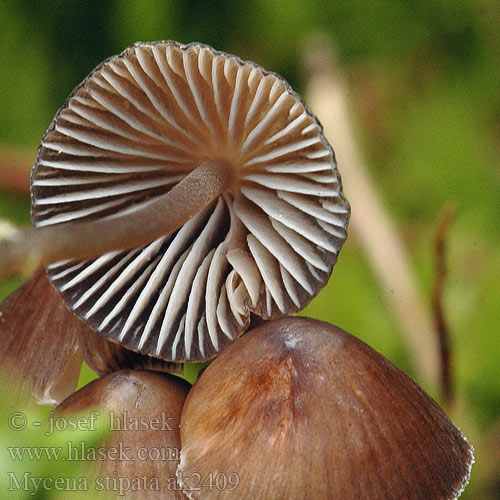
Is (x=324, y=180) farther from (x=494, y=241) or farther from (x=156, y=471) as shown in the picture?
(x=494, y=241)

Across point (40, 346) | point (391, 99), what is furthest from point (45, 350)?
point (391, 99)

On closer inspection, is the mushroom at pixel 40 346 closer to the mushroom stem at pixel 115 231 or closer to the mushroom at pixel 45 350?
the mushroom at pixel 45 350

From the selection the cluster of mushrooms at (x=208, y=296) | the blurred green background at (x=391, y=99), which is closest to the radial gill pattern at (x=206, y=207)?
the cluster of mushrooms at (x=208, y=296)

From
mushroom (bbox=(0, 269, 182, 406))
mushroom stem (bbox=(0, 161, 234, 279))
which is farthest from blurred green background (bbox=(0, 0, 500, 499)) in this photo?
mushroom stem (bbox=(0, 161, 234, 279))

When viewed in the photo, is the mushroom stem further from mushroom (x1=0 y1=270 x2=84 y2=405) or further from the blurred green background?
the blurred green background

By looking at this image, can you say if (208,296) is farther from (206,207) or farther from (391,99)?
(391,99)
